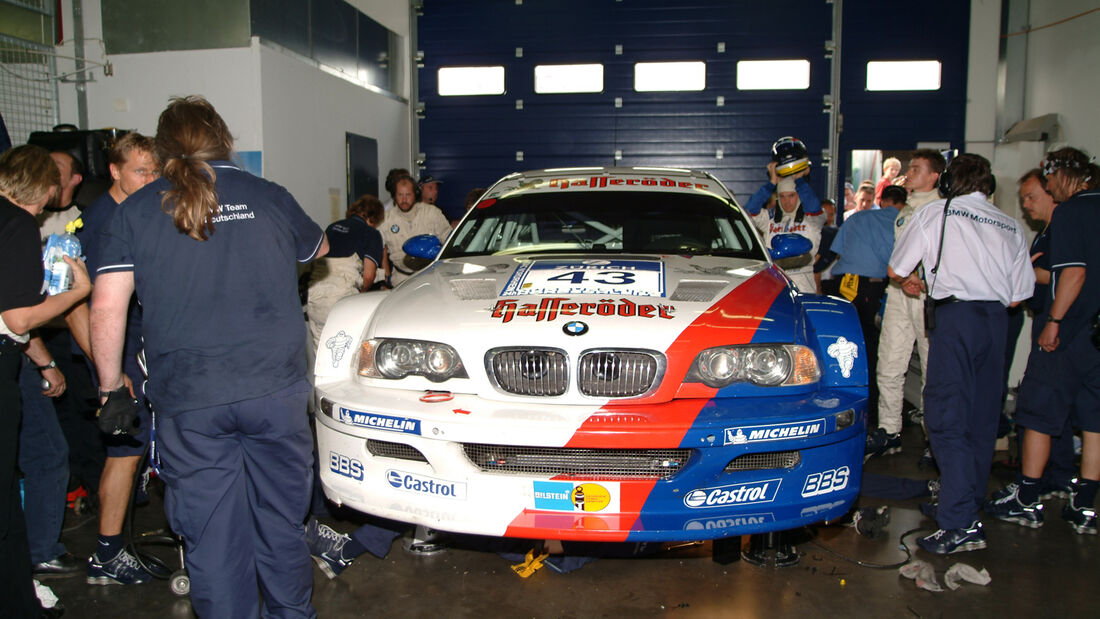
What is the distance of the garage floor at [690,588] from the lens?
9.68ft

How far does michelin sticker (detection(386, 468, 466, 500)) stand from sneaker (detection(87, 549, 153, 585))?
4.09ft

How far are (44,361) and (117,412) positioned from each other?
0.81 meters

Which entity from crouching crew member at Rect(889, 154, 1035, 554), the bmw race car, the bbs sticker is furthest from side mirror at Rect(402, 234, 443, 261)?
crouching crew member at Rect(889, 154, 1035, 554)

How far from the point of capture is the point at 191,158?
2377 mm

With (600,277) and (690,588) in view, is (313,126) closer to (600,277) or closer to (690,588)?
(600,277)

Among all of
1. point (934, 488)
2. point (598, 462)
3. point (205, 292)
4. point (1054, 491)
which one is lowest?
point (1054, 491)

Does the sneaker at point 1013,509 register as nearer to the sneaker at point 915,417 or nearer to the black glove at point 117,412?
the sneaker at point 915,417

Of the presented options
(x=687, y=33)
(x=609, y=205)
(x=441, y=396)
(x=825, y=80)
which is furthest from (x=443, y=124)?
(x=441, y=396)

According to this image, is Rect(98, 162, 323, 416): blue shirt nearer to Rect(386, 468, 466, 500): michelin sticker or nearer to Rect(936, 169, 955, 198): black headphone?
Rect(386, 468, 466, 500): michelin sticker

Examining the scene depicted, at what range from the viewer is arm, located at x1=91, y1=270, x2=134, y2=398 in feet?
7.82

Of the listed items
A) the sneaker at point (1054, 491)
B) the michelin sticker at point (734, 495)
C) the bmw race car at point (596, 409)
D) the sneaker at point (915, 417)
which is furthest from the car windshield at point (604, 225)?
the sneaker at point (915, 417)

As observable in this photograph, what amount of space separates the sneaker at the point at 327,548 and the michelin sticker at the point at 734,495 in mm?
1514

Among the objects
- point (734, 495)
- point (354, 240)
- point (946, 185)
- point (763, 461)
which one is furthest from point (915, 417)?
point (354, 240)

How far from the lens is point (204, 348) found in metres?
2.38
